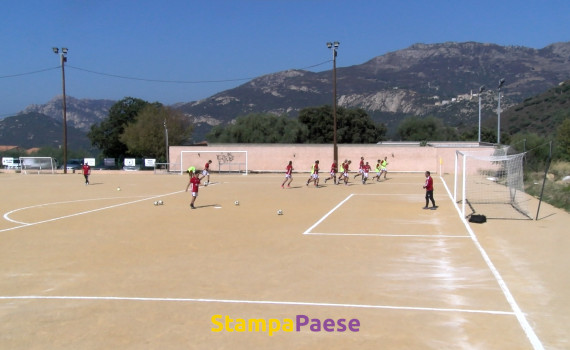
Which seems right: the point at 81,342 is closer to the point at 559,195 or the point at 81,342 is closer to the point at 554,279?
the point at 554,279

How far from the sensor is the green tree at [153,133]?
2798 inches

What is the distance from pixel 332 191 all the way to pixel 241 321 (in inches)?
864

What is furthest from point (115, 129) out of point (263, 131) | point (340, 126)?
point (340, 126)

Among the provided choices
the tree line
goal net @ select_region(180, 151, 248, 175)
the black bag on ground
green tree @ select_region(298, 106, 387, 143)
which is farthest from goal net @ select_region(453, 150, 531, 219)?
green tree @ select_region(298, 106, 387, 143)

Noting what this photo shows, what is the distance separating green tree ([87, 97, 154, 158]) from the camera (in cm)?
8312

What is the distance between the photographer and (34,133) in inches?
6742

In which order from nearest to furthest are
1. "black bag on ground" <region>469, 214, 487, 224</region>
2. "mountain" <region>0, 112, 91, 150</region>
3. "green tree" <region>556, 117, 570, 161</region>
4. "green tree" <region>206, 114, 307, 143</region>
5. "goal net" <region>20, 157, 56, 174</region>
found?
"black bag on ground" <region>469, 214, 487, 224</region>
"green tree" <region>556, 117, 570, 161</region>
"goal net" <region>20, 157, 56, 174</region>
"green tree" <region>206, 114, 307, 143</region>
"mountain" <region>0, 112, 91, 150</region>

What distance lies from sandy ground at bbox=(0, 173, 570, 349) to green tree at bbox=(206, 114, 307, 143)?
56.9 meters

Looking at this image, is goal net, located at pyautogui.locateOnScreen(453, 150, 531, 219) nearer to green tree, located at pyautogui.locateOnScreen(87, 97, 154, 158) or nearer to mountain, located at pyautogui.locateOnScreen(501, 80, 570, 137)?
mountain, located at pyautogui.locateOnScreen(501, 80, 570, 137)

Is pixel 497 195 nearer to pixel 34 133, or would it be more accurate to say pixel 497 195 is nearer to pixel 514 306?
pixel 514 306

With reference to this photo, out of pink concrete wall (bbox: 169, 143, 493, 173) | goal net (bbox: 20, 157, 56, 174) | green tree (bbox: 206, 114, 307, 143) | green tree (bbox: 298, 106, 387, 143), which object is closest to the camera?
pink concrete wall (bbox: 169, 143, 493, 173)

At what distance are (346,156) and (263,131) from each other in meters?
27.4

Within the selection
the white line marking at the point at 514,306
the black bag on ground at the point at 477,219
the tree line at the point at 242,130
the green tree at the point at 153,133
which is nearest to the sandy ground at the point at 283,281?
the white line marking at the point at 514,306

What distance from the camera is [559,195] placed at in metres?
22.5
